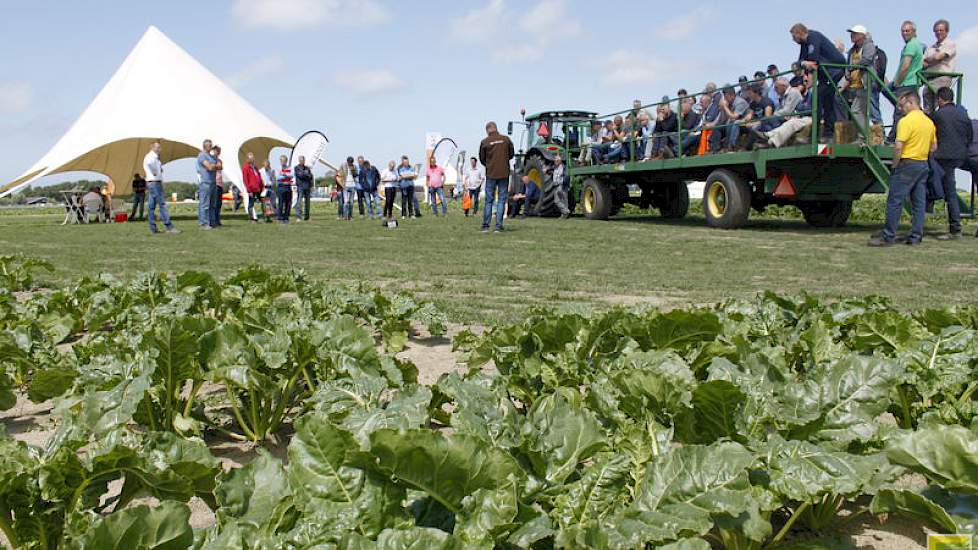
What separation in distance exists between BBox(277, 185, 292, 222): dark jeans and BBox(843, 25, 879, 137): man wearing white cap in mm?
13828

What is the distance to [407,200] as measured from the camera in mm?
23922

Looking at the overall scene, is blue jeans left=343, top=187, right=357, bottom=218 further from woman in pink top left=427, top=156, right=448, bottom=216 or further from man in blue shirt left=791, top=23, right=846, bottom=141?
man in blue shirt left=791, top=23, right=846, bottom=141

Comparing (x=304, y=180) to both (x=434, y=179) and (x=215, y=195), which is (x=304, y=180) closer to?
(x=215, y=195)

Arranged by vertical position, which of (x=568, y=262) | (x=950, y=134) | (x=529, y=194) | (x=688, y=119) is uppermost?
(x=688, y=119)

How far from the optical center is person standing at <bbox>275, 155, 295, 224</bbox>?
20250mm

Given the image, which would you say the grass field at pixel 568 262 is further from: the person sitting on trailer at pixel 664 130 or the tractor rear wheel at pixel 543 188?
the tractor rear wheel at pixel 543 188

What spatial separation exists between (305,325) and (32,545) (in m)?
1.45

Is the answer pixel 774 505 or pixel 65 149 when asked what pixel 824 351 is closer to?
pixel 774 505

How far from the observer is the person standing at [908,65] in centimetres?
1162

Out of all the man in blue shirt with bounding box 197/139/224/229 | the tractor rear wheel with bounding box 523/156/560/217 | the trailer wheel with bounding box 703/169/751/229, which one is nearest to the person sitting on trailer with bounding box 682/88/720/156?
the trailer wheel with bounding box 703/169/751/229

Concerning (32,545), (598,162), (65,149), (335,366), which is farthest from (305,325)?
(65,149)

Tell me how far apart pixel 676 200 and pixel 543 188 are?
3.40 meters

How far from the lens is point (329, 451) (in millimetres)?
1634

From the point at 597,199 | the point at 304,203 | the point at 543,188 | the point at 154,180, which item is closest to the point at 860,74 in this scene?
the point at 597,199
